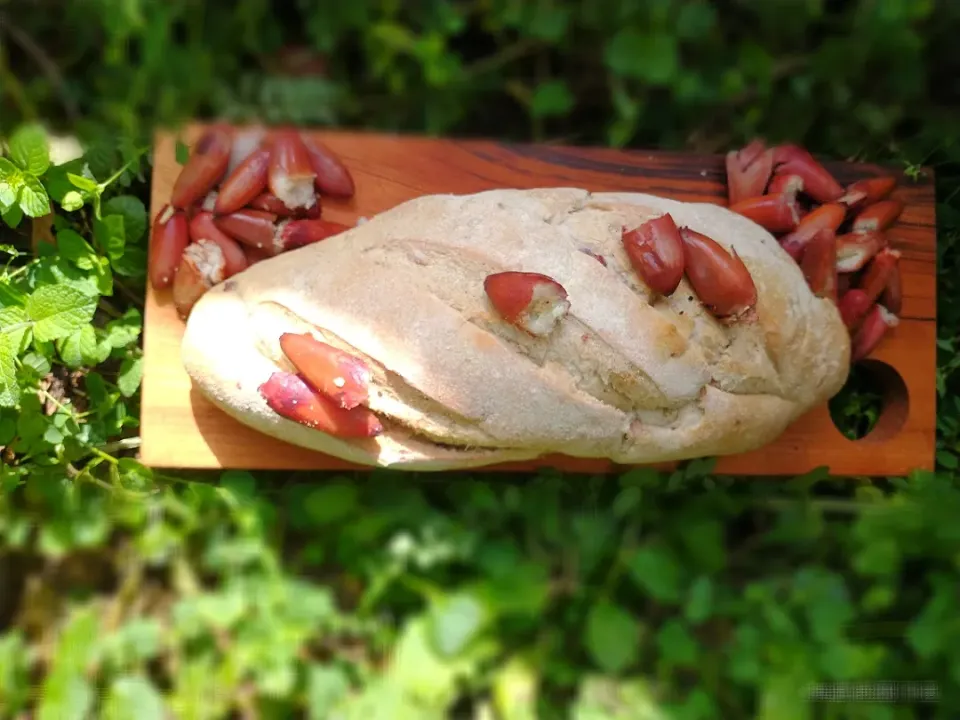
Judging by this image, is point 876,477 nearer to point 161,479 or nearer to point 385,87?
point 385,87

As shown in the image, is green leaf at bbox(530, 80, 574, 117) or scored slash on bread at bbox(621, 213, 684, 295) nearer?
scored slash on bread at bbox(621, 213, 684, 295)

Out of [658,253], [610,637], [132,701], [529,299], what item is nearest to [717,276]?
[658,253]

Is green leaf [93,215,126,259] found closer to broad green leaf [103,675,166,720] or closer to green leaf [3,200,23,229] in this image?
green leaf [3,200,23,229]

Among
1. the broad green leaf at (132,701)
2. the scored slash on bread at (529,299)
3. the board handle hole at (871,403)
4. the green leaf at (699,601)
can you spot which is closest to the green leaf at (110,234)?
the scored slash on bread at (529,299)

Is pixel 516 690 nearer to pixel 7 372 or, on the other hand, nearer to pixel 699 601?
pixel 699 601

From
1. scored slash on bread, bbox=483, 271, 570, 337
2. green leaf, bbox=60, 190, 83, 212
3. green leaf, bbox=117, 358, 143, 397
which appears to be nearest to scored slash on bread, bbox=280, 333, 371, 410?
scored slash on bread, bbox=483, 271, 570, 337

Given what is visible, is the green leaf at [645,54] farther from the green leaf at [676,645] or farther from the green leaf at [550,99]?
the green leaf at [676,645]
